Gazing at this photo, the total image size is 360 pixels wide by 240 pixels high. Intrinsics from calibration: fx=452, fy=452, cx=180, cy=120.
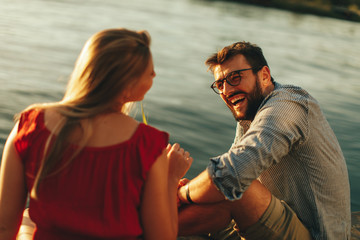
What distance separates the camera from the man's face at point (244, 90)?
3107 millimetres

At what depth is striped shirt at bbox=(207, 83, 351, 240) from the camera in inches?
→ 98.0

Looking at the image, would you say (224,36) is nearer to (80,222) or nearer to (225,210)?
(225,210)

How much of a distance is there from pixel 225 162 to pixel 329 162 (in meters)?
0.68

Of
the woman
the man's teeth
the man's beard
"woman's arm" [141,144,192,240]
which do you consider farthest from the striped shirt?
the woman

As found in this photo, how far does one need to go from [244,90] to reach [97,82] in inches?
65.4

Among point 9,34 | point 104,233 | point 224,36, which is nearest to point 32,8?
point 9,34

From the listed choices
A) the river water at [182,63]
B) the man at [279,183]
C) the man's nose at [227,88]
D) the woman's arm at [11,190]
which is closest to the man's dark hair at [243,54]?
the man's nose at [227,88]

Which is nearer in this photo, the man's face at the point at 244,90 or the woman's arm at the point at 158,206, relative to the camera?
the woman's arm at the point at 158,206

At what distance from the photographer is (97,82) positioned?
1.64 metres

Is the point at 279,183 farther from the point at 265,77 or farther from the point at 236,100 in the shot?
the point at 265,77

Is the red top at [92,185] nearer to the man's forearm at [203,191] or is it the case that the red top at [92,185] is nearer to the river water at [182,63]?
the man's forearm at [203,191]

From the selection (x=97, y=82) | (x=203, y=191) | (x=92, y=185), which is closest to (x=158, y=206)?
(x=92, y=185)

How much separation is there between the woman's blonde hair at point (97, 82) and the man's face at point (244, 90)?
153 centimetres

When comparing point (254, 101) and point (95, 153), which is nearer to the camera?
point (95, 153)
